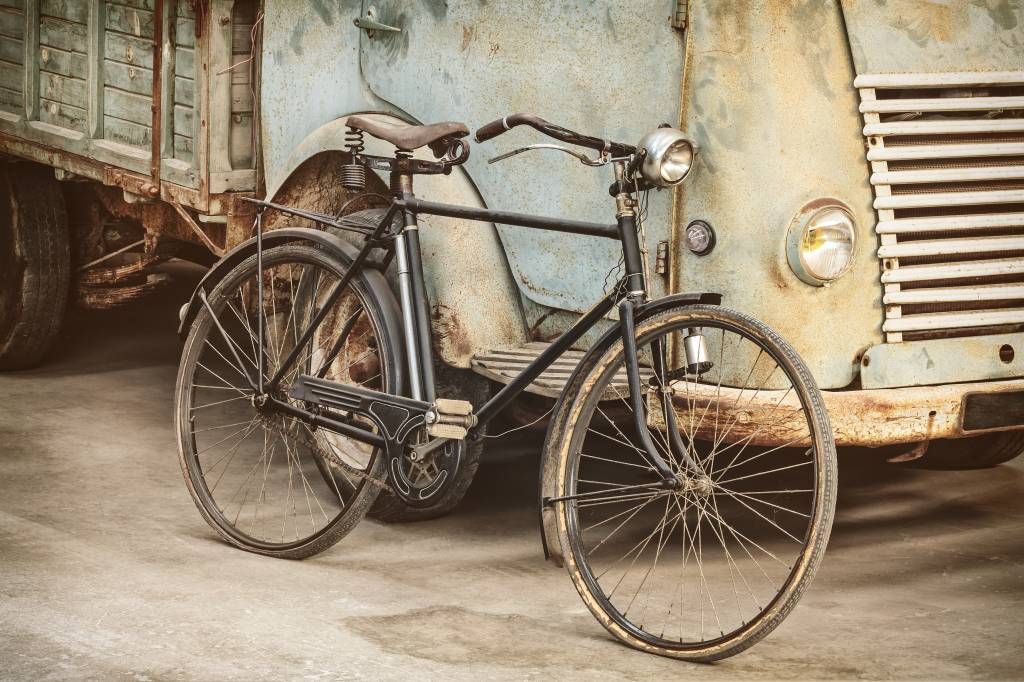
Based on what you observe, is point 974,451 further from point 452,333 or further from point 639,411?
point 639,411

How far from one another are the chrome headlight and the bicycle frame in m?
0.07

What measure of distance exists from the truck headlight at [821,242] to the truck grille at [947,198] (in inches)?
4.3

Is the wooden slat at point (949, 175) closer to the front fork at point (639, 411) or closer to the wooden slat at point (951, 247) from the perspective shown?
the wooden slat at point (951, 247)

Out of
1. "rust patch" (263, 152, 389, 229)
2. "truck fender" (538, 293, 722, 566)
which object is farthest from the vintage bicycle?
"rust patch" (263, 152, 389, 229)

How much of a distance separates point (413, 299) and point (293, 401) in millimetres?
632

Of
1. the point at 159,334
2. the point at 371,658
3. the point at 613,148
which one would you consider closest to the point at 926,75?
the point at 613,148

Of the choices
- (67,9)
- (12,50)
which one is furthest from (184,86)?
(12,50)

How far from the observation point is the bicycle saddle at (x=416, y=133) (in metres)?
4.39

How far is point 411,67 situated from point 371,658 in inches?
79.1

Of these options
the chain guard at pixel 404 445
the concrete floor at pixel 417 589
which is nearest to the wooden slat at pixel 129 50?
the concrete floor at pixel 417 589

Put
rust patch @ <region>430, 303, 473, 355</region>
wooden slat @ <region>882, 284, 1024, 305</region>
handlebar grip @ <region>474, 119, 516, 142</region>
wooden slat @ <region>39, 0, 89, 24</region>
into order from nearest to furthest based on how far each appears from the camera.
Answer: handlebar grip @ <region>474, 119, 516, 142</region> < wooden slat @ <region>882, 284, 1024, 305</region> < rust patch @ <region>430, 303, 473, 355</region> < wooden slat @ <region>39, 0, 89, 24</region>

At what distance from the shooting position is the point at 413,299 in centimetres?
454

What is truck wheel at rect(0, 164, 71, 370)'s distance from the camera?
A: 6961 mm

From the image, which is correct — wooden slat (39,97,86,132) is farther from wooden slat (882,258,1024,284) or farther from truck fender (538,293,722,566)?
wooden slat (882,258,1024,284)
